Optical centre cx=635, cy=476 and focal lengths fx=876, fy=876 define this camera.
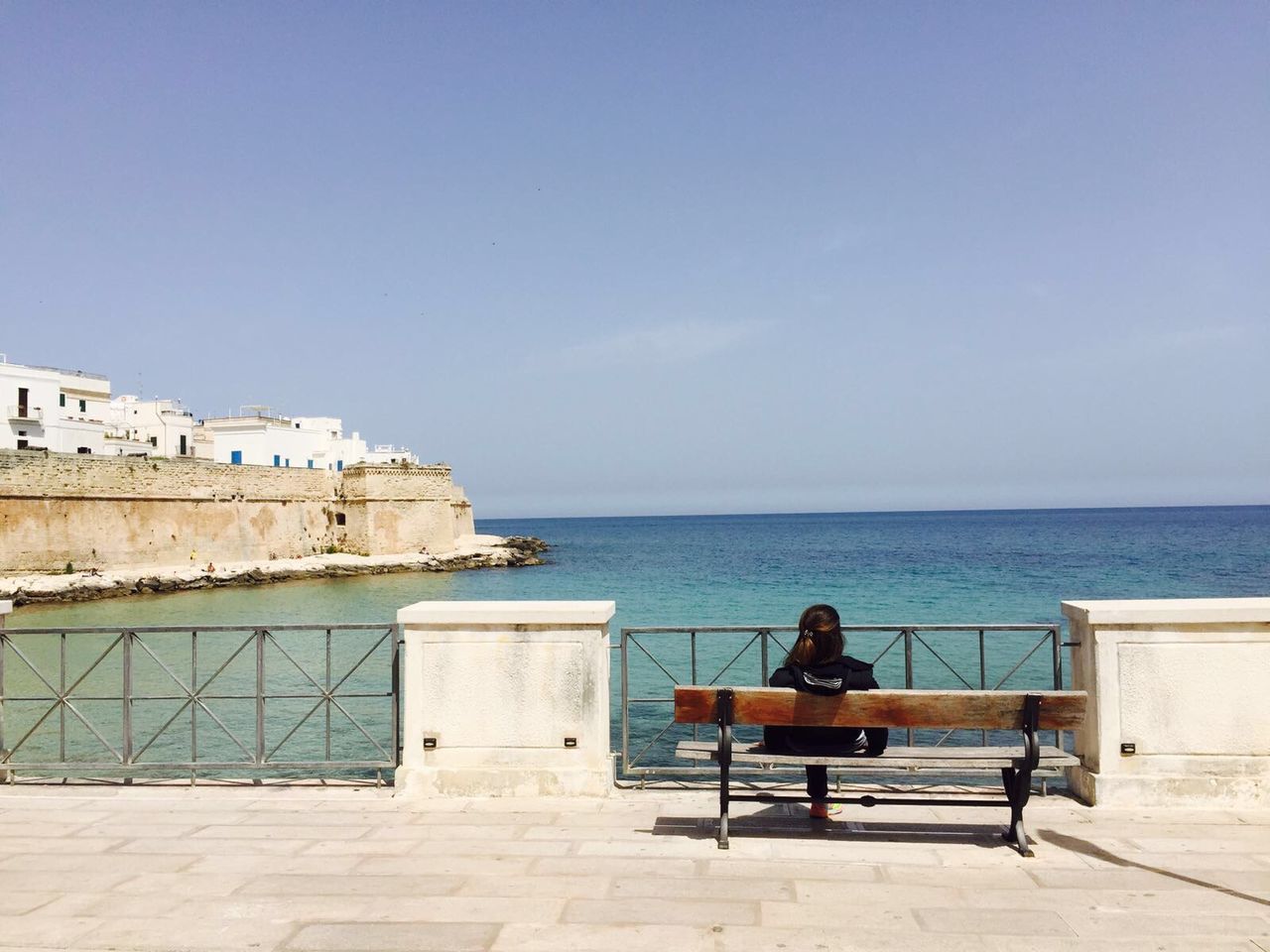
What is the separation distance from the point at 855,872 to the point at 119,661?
21200 mm

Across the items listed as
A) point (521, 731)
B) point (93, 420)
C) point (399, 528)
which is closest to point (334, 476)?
point (399, 528)

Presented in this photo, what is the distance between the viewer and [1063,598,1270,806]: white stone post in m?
4.87

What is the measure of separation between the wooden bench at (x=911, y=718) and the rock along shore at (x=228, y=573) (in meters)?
28.1

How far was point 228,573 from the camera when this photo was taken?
38719mm

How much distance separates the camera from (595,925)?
342cm

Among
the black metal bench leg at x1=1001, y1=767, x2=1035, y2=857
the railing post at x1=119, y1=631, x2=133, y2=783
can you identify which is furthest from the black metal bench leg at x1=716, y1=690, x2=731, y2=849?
the railing post at x1=119, y1=631, x2=133, y2=783

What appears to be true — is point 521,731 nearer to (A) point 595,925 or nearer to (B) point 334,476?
(A) point 595,925

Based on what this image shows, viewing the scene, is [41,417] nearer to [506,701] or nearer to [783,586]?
[783,586]

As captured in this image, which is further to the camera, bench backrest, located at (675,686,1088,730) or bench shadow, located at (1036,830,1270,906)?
bench backrest, located at (675,686,1088,730)

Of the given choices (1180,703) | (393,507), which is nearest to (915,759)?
(1180,703)

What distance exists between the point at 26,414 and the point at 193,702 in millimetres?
46219

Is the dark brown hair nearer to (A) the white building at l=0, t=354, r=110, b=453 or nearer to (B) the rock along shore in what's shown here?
(B) the rock along shore

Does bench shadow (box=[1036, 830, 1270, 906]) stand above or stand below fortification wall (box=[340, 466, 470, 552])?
below

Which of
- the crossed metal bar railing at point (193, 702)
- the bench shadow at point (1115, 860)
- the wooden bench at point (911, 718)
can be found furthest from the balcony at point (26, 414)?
the bench shadow at point (1115, 860)
